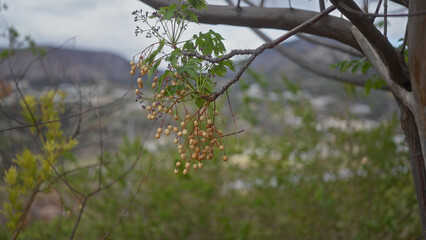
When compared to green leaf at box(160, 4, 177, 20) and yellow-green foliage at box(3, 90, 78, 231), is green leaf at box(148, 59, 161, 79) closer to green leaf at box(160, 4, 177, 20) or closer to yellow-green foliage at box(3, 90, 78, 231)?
green leaf at box(160, 4, 177, 20)

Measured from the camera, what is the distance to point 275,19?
1495 mm

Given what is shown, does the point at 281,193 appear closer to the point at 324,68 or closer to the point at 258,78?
the point at 258,78

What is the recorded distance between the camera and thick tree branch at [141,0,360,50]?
140 cm

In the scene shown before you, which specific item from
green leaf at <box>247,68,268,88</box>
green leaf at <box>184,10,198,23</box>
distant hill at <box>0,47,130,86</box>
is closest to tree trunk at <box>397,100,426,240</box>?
green leaf at <box>184,10,198,23</box>

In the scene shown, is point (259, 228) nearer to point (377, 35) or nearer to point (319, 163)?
point (319, 163)

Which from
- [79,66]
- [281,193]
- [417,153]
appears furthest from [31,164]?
[281,193]

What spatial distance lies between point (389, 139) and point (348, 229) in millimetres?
793

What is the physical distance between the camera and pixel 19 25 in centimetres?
242

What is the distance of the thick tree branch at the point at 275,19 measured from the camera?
1396 millimetres

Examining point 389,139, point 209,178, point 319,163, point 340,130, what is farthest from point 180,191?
point 389,139

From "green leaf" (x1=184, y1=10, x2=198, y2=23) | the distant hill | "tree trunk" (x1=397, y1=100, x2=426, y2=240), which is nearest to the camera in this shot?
"green leaf" (x1=184, y1=10, x2=198, y2=23)

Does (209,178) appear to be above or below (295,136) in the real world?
below

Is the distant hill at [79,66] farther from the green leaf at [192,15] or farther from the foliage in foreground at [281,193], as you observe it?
the green leaf at [192,15]

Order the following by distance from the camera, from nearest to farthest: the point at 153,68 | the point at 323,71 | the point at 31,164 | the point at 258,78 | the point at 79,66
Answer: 1. the point at 153,68
2. the point at 31,164
3. the point at 323,71
4. the point at 79,66
5. the point at 258,78
